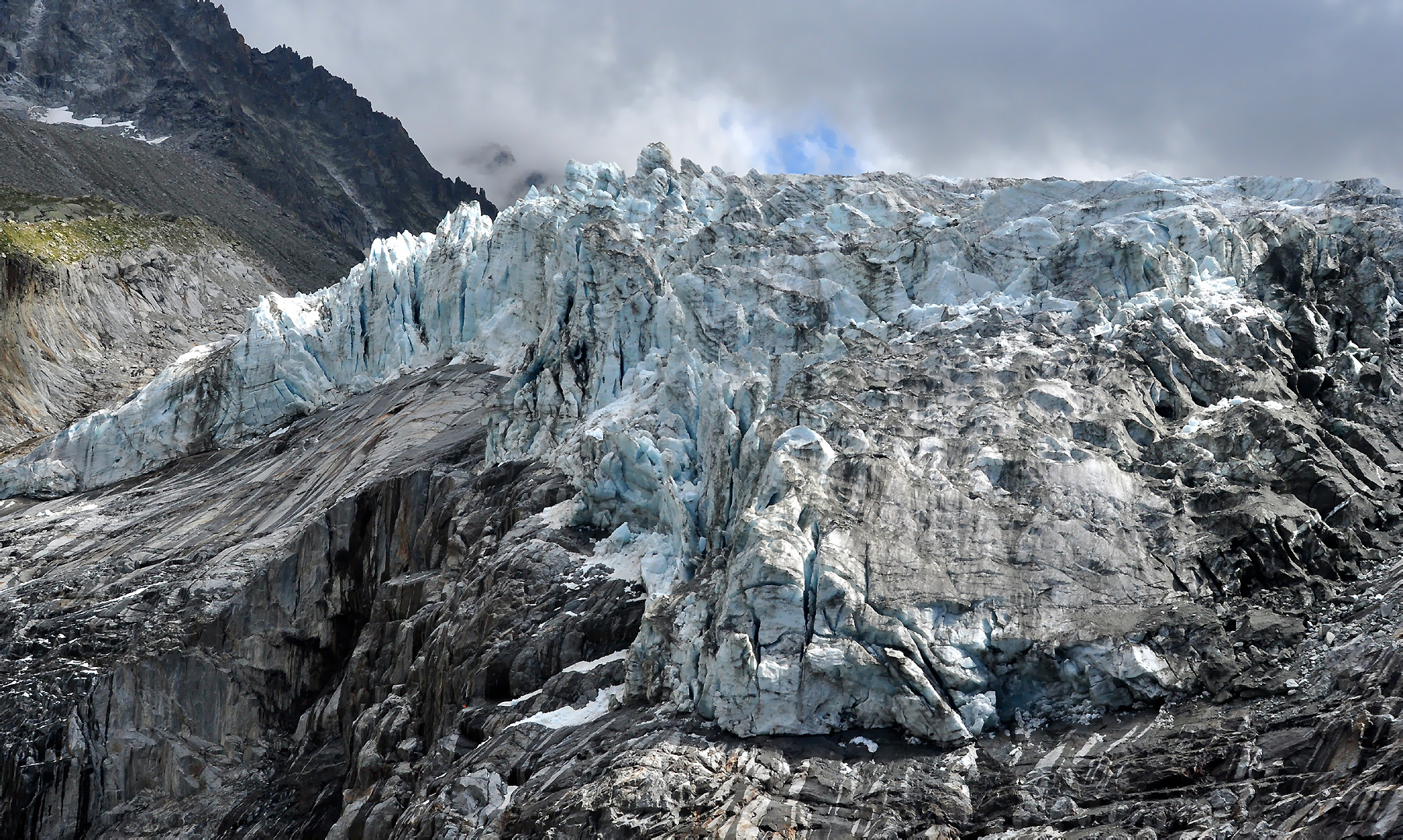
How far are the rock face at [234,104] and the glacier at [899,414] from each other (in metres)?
80.0

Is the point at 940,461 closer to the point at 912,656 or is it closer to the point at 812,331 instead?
the point at 912,656

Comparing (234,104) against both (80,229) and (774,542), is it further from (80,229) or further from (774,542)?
(774,542)

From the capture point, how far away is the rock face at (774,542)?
24906mm

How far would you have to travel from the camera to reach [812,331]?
42188 millimetres

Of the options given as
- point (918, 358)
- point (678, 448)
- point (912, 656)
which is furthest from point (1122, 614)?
point (678, 448)

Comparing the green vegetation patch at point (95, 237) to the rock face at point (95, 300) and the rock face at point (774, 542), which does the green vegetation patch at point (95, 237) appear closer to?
the rock face at point (95, 300)

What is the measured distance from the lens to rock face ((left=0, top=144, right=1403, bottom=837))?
81.7 feet

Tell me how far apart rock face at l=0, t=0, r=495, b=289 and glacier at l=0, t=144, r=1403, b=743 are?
263 feet

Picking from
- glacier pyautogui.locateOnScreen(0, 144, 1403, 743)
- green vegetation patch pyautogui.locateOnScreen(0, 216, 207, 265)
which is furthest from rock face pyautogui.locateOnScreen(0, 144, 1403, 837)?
green vegetation patch pyautogui.locateOnScreen(0, 216, 207, 265)

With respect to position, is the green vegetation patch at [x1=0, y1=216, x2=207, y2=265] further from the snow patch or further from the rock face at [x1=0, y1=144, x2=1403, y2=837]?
the snow patch

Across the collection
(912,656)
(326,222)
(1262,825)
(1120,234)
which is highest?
(326,222)

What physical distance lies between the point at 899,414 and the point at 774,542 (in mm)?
7760

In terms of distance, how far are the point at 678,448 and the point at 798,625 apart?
40.9ft

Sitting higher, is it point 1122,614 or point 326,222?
point 326,222
